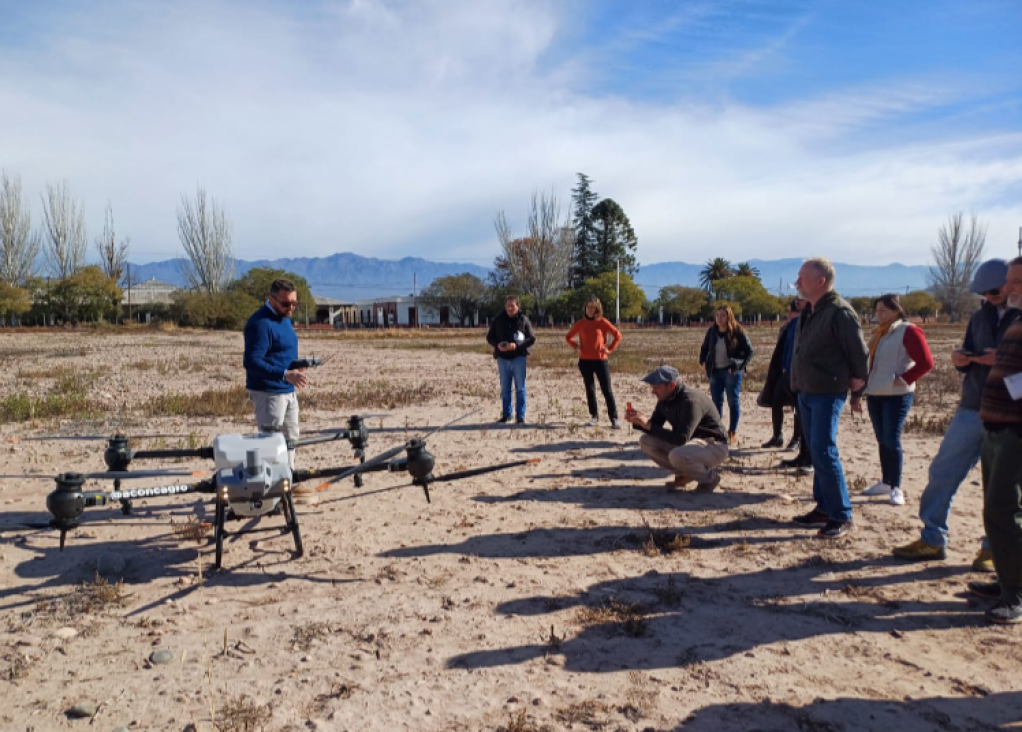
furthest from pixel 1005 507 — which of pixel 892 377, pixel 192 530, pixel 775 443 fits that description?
pixel 192 530

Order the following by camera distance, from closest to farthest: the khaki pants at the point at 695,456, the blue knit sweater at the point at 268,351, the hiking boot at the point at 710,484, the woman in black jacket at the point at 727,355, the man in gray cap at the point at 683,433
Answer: the blue knit sweater at the point at 268,351, the man in gray cap at the point at 683,433, the khaki pants at the point at 695,456, the hiking boot at the point at 710,484, the woman in black jacket at the point at 727,355

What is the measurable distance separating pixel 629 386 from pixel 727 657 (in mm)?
12087

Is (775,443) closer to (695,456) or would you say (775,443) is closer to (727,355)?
(727,355)

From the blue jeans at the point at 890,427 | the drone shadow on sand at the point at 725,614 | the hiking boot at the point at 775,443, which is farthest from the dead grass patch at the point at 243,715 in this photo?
the hiking boot at the point at 775,443

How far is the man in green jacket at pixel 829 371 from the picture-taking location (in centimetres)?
516

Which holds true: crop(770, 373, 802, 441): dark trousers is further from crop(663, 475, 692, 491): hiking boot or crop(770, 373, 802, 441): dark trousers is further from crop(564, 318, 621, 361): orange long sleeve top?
crop(564, 318, 621, 361): orange long sleeve top

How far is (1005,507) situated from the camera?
12.1ft

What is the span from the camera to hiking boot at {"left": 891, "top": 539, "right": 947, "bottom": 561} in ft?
15.5

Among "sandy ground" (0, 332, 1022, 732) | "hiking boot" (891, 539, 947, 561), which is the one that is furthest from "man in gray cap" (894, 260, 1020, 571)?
"sandy ground" (0, 332, 1022, 732)

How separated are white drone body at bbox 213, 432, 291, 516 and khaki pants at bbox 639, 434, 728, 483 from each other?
3615mm

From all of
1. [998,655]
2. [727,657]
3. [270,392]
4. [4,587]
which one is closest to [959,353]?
[998,655]

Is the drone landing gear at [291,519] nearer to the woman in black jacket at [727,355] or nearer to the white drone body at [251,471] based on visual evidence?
the white drone body at [251,471]

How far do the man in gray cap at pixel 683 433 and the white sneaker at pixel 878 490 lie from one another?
1.36 meters

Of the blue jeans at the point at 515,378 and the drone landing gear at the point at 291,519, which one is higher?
the blue jeans at the point at 515,378
